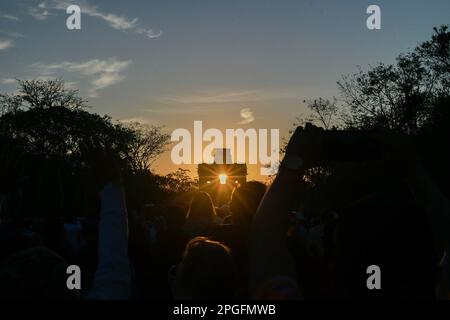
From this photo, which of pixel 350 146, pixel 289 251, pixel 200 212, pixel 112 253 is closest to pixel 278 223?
pixel 289 251

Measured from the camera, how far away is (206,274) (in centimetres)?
225

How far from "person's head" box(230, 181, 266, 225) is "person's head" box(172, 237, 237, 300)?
188cm

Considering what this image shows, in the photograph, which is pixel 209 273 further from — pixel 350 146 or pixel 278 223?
pixel 350 146

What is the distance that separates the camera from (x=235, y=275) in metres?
2.32

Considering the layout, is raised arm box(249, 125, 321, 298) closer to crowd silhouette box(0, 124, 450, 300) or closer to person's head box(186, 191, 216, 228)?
crowd silhouette box(0, 124, 450, 300)

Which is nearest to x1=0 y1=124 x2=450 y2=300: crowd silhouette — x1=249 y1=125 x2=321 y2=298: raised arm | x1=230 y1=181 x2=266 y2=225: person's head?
x1=249 y1=125 x2=321 y2=298: raised arm

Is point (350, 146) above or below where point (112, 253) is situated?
above

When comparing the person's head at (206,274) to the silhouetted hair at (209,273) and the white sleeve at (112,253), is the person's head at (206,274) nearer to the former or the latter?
the silhouetted hair at (209,273)

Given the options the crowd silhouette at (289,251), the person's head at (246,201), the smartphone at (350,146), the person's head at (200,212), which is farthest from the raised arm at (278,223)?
the person's head at (200,212)

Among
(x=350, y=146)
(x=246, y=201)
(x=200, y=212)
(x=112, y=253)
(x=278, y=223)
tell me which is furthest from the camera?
(x=200, y=212)

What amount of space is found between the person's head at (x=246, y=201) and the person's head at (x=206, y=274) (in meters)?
1.88

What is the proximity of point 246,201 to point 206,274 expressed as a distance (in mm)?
2047

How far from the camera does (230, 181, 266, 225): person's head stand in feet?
14.0
